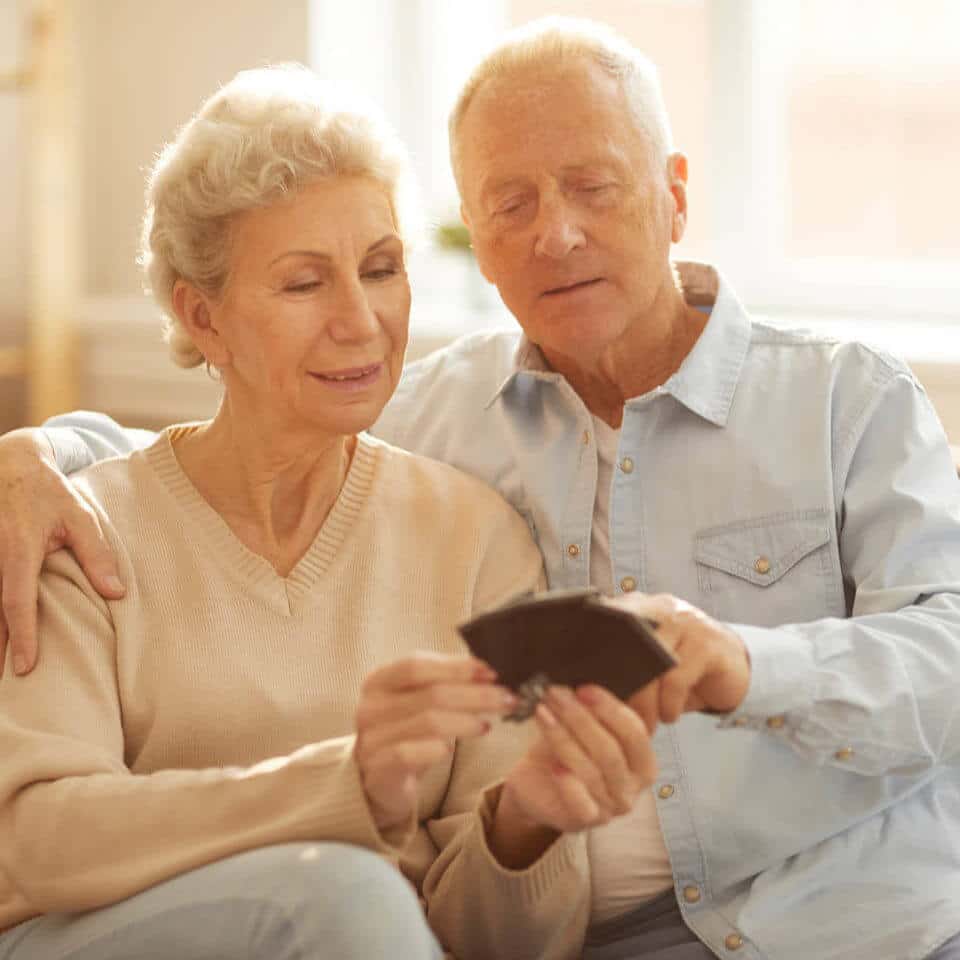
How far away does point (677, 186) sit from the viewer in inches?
68.2

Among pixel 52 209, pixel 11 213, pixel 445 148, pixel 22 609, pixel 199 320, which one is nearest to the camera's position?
pixel 22 609

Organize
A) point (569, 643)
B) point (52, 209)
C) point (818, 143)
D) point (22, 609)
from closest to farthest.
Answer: point (569, 643)
point (22, 609)
point (818, 143)
point (52, 209)

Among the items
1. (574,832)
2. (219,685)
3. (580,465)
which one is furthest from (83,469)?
(574,832)

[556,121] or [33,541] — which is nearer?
[33,541]

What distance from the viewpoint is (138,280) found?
3236 millimetres

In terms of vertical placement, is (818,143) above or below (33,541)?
above

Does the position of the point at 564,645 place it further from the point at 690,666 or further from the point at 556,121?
the point at 556,121

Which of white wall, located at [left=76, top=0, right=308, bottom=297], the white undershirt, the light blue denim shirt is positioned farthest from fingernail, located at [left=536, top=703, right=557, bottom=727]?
white wall, located at [left=76, top=0, right=308, bottom=297]

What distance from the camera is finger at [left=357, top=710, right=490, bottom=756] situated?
1206mm

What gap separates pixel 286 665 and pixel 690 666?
469 millimetres

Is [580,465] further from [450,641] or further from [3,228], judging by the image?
[3,228]

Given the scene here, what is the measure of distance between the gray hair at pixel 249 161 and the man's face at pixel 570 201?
12 cm

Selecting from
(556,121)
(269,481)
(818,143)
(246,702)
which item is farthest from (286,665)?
(818,143)

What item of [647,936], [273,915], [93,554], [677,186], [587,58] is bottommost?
[647,936]
